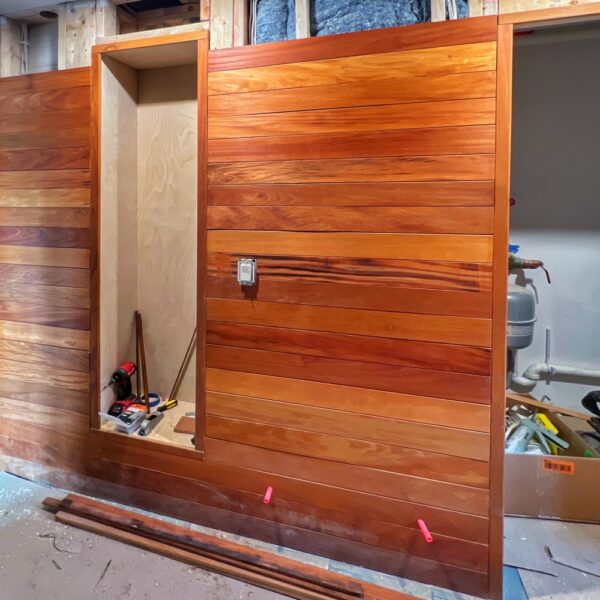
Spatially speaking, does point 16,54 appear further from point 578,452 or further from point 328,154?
point 578,452

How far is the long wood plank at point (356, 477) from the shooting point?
4.42ft

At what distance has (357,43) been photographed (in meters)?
1.35

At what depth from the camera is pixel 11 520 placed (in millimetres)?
1666

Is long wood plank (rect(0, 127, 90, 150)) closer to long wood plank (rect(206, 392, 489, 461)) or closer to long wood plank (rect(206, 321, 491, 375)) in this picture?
long wood plank (rect(206, 321, 491, 375))

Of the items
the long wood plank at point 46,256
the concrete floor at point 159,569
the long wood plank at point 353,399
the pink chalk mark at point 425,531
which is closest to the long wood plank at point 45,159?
the long wood plank at point 46,256

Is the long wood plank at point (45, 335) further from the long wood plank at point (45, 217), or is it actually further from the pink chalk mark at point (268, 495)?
the pink chalk mark at point (268, 495)

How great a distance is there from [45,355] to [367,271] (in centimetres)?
170

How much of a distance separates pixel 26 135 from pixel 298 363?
181 centimetres

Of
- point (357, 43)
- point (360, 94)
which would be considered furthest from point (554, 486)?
point (357, 43)

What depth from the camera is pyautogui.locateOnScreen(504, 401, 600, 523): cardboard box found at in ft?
5.44

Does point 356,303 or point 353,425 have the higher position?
point 356,303

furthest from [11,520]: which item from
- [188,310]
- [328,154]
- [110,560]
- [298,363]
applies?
[328,154]

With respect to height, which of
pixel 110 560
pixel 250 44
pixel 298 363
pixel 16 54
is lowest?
pixel 110 560

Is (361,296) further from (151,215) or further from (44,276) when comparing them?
(44,276)
